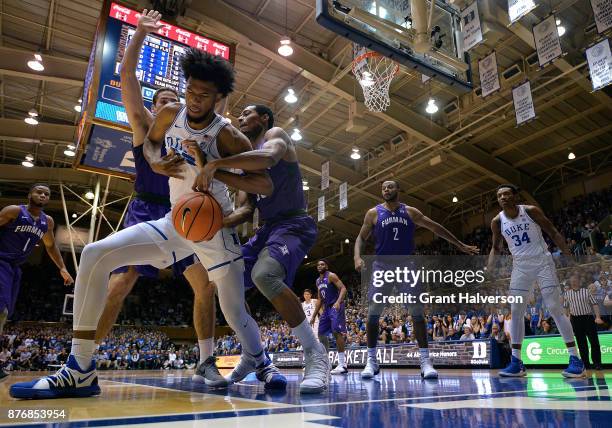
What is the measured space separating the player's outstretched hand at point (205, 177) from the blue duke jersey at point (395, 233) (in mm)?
2717

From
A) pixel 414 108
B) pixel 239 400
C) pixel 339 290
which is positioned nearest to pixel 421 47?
pixel 339 290

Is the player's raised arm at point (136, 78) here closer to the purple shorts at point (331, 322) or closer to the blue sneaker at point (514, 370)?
the blue sneaker at point (514, 370)

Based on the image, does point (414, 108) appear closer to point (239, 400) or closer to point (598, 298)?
point (598, 298)

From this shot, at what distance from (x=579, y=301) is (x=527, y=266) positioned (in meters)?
2.56

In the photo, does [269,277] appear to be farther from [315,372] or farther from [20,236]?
[20,236]

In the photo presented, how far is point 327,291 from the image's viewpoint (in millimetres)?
7008

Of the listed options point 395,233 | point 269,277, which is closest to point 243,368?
point 269,277

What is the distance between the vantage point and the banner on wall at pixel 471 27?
7.70m

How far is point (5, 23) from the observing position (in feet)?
38.0

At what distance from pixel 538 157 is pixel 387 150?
5.79 metres

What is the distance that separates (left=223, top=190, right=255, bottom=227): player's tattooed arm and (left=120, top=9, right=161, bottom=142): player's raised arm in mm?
823

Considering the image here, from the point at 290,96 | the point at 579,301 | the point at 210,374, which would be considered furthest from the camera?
the point at 290,96

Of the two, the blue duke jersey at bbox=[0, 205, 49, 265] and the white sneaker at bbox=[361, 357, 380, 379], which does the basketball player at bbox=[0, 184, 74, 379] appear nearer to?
the blue duke jersey at bbox=[0, 205, 49, 265]

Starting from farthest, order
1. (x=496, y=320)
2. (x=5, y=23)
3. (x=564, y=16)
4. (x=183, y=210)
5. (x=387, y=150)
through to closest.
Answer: (x=387, y=150)
(x=5, y=23)
(x=564, y=16)
(x=496, y=320)
(x=183, y=210)
